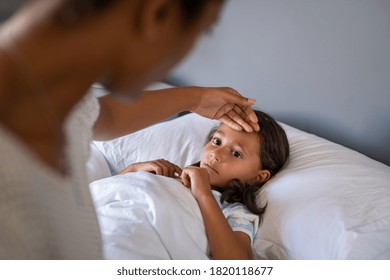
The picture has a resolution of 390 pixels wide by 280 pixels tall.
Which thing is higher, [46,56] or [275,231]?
[46,56]

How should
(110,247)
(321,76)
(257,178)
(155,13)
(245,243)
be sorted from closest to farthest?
(155,13), (110,247), (245,243), (257,178), (321,76)

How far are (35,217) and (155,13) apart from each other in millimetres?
242

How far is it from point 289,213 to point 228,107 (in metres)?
0.30

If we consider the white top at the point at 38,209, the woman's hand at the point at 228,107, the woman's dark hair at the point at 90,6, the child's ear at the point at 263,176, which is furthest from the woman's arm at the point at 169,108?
the woman's dark hair at the point at 90,6

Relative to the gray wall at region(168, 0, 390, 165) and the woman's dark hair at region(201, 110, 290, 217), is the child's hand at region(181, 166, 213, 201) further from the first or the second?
the gray wall at region(168, 0, 390, 165)

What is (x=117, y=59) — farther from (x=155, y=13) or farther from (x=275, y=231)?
(x=275, y=231)

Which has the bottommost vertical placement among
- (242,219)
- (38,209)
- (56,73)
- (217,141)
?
(242,219)

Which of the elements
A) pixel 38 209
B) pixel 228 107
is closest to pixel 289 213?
pixel 228 107

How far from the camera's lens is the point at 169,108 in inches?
41.5

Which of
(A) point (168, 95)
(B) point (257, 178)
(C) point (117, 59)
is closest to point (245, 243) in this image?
(B) point (257, 178)

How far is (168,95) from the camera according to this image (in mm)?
1055

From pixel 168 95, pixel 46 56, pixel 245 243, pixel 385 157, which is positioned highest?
pixel 46 56

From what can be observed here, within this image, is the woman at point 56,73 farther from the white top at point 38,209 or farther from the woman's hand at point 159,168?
the woman's hand at point 159,168

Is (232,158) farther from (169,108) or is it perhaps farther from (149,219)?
(149,219)
